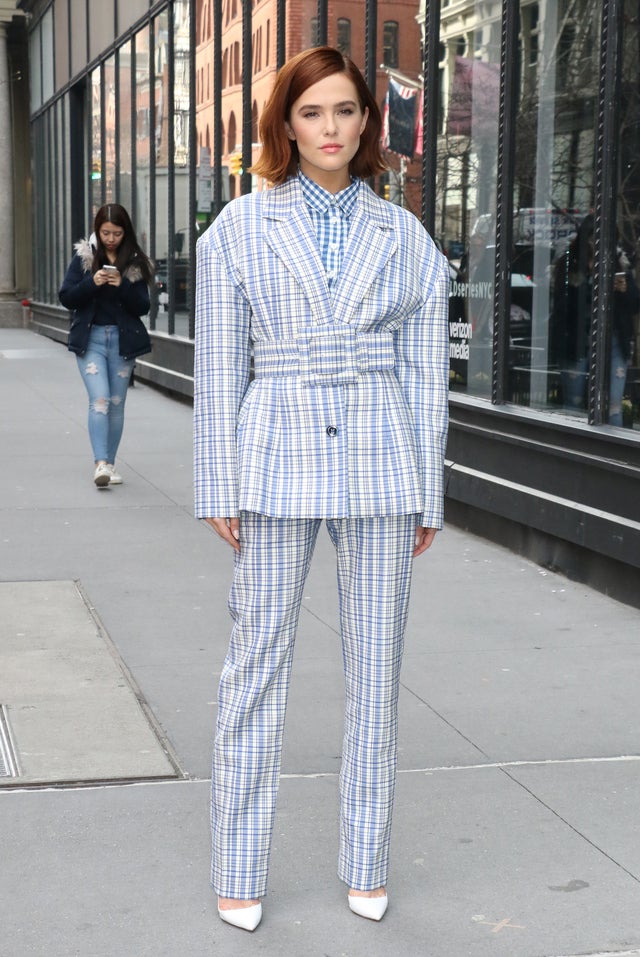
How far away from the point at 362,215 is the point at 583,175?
442cm

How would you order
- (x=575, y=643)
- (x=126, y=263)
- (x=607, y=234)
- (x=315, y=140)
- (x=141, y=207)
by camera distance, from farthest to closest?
(x=141, y=207) → (x=126, y=263) → (x=607, y=234) → (x=575, y=643) → (x=315, y=140)

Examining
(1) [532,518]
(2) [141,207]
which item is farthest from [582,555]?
(2) [141,207]

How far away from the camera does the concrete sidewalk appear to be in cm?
336

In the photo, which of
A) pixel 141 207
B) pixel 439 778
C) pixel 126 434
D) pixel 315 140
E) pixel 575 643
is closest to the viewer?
pixel 315 140

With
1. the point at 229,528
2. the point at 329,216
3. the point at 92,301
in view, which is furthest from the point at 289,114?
the point at 92,301

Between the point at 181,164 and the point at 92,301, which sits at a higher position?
the point at 181,164

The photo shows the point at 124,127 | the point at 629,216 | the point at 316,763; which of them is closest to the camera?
the point at 316,763

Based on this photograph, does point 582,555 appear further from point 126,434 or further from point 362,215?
point 126,434

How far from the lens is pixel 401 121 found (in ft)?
32.5

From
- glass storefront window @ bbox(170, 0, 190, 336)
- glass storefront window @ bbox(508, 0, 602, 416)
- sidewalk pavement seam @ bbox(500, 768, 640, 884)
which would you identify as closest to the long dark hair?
glass storefront window @ bbox(508, 0, 602, 416)

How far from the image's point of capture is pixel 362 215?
328 cm

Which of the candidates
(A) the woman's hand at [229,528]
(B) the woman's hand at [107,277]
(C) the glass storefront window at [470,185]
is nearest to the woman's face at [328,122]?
(A) the woman's hand at [229,528]

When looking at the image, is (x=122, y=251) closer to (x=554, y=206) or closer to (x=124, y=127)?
(x=554, y=206)

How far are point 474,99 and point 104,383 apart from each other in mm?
3049
